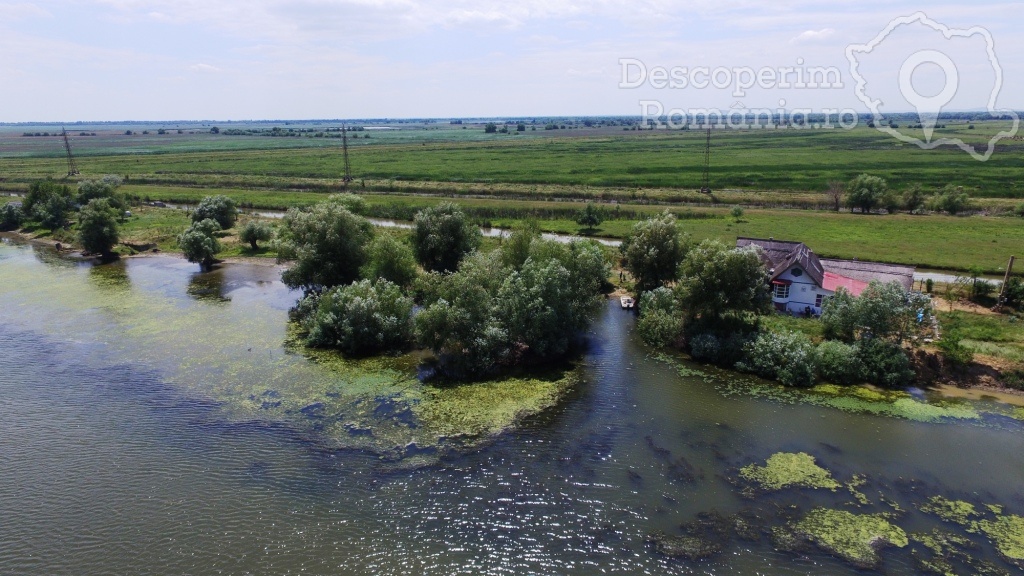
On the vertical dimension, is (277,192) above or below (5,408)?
above

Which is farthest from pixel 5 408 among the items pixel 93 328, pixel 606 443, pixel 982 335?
pixel 982 335

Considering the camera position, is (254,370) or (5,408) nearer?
(5,408)

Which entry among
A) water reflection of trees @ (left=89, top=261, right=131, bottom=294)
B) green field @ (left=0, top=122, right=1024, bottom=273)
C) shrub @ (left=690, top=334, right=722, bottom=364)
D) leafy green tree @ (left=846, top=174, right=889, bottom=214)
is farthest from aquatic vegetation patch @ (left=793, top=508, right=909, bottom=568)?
leafy green tree @ (left=846, top=174, right=889, bottom=214)

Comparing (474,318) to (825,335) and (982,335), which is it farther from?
(982,335)

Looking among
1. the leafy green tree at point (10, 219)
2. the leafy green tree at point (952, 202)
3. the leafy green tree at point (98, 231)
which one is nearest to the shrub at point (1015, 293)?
the leafy green tree at point (952, 202)

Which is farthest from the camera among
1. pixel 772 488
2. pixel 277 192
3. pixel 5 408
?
pixel 277 192

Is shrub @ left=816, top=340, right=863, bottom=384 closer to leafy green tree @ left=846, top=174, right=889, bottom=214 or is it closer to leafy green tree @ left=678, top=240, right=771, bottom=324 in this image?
leafy green tree @ left=678, top=240, right=771, bottom=324
